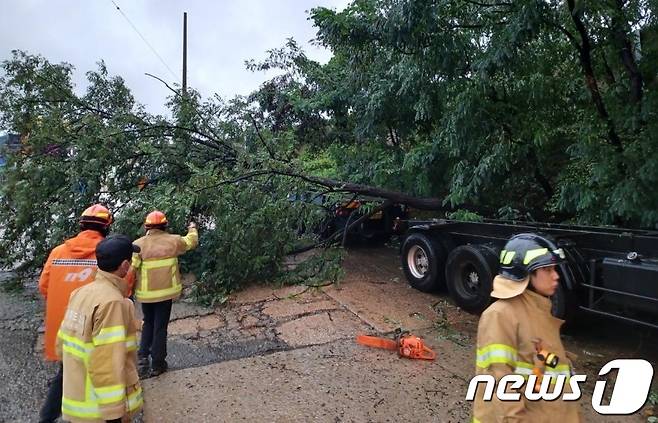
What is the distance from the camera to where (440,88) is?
681 cm

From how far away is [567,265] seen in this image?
4.76 metres

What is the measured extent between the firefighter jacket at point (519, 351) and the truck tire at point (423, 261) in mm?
4468

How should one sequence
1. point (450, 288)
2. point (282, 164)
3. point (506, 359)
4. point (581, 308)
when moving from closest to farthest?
point (506, 359) < point (581, 308) < point (450, 288) < point (282, 164)

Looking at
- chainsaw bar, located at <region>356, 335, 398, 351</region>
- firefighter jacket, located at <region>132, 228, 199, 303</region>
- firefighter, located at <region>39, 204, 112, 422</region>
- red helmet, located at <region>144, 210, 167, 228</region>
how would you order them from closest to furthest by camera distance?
firefighter, located at <region>39, 204, 112, 422</region>, firefighter jacket, located at <region>132, 228, 199, 303</region>, red helmet, located at <region>144, 210, 167, 228</region>, chainsaw bar, located at <region>356, 335, 398, 351</region>

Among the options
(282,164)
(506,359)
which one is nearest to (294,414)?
(506,359)

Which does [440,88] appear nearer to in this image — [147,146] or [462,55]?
[462,55]

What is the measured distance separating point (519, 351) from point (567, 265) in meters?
3.20

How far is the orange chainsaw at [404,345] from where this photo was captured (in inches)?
179

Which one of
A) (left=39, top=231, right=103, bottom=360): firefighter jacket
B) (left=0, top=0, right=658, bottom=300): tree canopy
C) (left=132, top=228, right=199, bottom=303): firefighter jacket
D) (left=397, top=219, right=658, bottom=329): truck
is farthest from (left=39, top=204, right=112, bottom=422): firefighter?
(left=397, top=219, right=658, bottom=329): truck

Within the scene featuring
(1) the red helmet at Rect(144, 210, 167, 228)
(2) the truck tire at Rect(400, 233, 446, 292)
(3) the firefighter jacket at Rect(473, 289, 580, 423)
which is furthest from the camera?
(2) the truck tire at Rect(400, 233, 446, 292)

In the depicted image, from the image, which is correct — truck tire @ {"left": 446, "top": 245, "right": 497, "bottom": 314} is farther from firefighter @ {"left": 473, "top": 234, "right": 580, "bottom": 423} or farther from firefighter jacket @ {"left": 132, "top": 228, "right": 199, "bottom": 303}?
firefighter @ {"left": 473, "top": 234, "right": 580, "bottom": 423}

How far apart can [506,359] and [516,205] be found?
19.0 feet

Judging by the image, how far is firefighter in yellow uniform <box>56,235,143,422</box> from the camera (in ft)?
7.46

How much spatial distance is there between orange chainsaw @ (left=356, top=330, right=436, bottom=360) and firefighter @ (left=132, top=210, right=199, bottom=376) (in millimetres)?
1906
